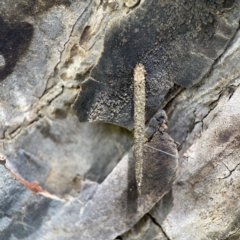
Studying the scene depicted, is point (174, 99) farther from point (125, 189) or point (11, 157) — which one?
point (11, 157)

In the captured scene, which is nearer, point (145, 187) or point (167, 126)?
point (145, 187)

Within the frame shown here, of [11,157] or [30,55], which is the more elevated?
[30,55]

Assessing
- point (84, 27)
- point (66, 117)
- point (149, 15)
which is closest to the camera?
point (149, 15)

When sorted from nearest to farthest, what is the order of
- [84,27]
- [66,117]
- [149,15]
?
[149,15]
[84,27]
[66,117]

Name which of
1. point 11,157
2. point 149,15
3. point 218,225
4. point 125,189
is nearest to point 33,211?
point 11,157

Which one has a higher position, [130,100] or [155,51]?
[155,51]

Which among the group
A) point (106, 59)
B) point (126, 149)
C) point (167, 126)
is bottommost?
point (126, 149)

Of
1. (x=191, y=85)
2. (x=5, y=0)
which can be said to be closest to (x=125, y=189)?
(x=191, y=85)
